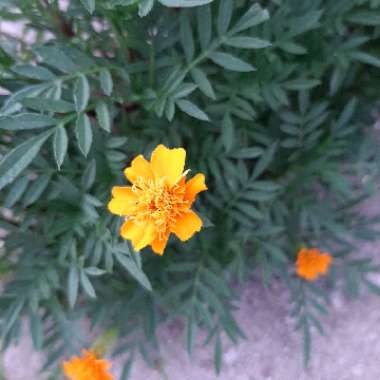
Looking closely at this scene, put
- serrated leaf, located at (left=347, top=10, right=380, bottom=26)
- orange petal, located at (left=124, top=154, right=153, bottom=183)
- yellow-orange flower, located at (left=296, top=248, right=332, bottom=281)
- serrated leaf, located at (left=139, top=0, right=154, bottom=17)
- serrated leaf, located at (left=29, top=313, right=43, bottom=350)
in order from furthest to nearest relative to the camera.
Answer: yellow-orange flower, located at (left=296, top=248, right=332, bottom=281) < serrated leaf, located at (left=29, top=313, right=43, bottom=350) < serrated leaf, located at (left=347, top=10, right=380, bottom=26) < orange petal, located at (left=124, top=154, right=153, bottom=183) < serrated leaf, located at (left=139, top=0, right=154, bottom=17)

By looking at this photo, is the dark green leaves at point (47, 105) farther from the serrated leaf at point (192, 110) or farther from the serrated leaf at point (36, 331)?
the serrated leaf at point (36, 331)

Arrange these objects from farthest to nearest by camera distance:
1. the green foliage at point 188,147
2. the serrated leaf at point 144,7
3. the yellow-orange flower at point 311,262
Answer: the yellow-orange flower at point 311,262 → the green foliage at point 188,147 → the serrated leaf at point 144,7

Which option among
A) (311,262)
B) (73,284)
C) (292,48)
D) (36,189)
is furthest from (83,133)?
(311,262)

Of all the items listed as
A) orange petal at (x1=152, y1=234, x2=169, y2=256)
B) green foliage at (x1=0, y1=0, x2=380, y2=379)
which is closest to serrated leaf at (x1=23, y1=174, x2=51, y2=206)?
green foliage at (x1=0, y1=0, x2=380, y2=379)

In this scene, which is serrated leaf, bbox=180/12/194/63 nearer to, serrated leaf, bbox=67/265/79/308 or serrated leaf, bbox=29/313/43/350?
serrated leaf, bbox=67/265/79/308

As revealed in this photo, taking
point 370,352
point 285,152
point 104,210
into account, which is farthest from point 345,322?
point 104,210

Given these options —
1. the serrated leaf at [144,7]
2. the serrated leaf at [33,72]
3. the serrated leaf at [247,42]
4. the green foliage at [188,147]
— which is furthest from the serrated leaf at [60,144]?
the serrated leaf at [247,42]

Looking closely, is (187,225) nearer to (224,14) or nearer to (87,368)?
(224,14)

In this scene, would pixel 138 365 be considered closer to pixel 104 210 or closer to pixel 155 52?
pixel 104 210
